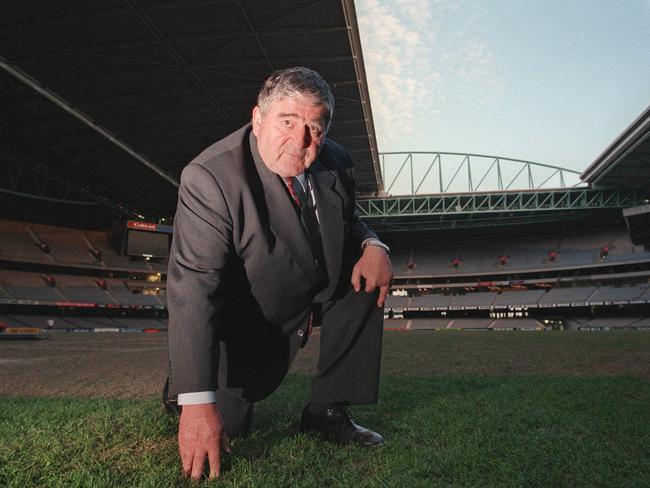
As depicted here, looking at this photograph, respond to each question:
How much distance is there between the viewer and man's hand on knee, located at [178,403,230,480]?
176 cm

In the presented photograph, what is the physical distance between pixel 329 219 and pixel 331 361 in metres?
0.83

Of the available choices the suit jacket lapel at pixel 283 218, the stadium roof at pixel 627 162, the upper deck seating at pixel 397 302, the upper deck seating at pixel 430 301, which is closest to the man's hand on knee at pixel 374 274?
the suit jacket lapel at pixel 283 218

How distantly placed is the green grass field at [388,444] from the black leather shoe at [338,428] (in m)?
0.09

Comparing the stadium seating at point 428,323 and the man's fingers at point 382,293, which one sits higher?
the man's fingers at point 382,293

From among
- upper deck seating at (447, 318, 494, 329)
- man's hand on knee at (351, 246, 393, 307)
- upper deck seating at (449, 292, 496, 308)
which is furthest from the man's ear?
upper deck seating at (449, 292, 496, 308)

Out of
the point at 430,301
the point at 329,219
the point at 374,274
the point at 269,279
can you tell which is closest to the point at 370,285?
the point at 374,274

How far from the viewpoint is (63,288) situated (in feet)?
125

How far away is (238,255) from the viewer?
231cm

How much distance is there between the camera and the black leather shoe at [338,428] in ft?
7.83

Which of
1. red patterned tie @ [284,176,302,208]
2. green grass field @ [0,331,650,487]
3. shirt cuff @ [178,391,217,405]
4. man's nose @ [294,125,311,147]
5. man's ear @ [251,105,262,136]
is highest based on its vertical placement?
man's ear @ [251,105,262,136]

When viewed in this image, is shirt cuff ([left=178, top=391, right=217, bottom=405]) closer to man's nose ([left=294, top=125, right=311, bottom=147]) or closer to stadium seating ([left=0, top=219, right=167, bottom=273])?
man's nose ([left=294, top=125, right=311, bottom=147])

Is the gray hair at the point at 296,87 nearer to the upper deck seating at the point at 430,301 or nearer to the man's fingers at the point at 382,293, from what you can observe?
the man's fingers at the point at 382,293

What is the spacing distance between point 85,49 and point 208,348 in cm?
1719

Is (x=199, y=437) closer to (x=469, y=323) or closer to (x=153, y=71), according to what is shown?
(x=153, y=71)
